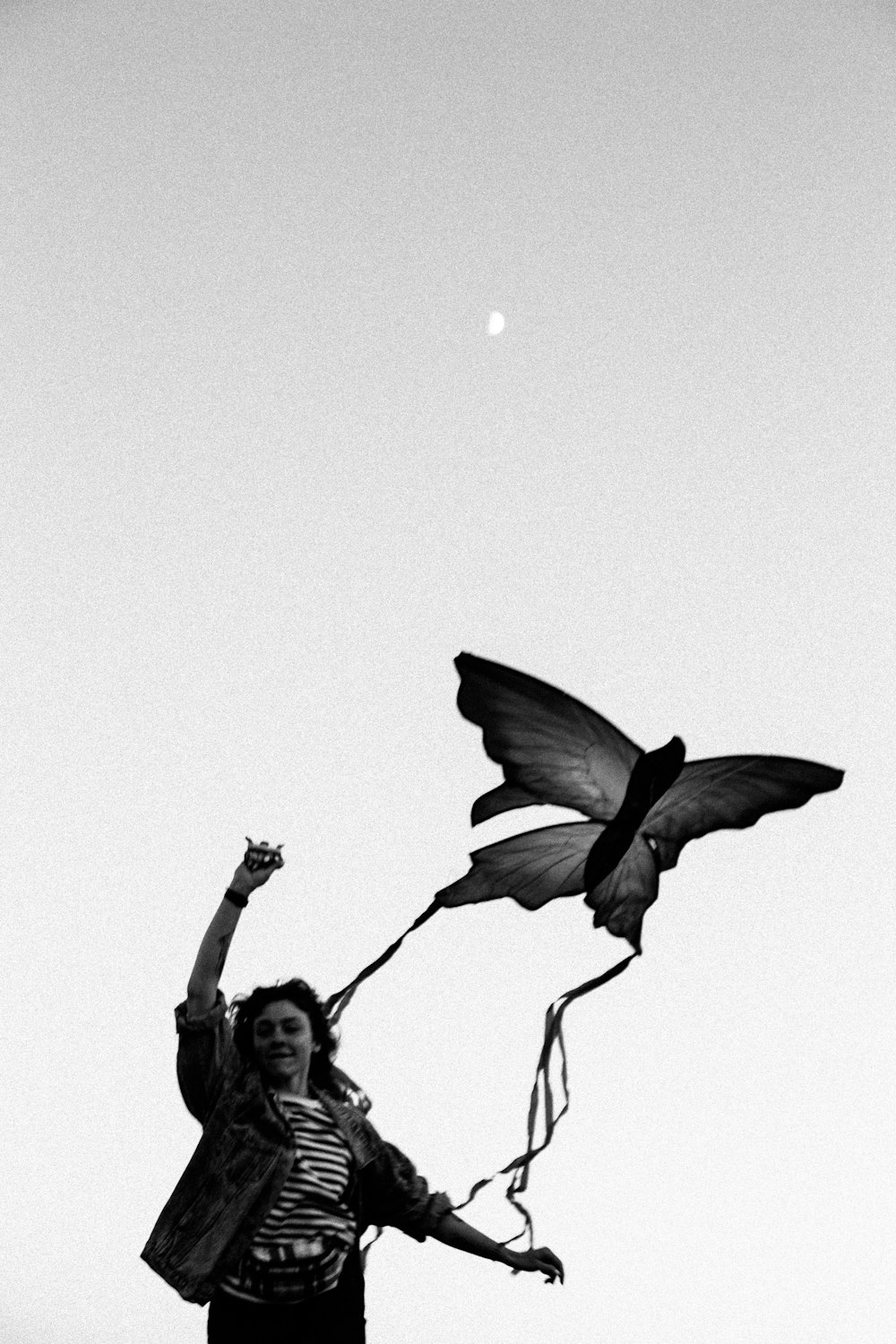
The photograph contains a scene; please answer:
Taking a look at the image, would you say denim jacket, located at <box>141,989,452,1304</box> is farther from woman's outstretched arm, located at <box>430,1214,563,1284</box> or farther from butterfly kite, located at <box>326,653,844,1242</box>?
butterfly kite, located at <box>326,653,844,1242</box>

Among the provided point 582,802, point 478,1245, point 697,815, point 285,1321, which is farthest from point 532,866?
point 285,1321

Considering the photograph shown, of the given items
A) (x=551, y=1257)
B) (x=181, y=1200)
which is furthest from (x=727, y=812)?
(x=181, y=1200)

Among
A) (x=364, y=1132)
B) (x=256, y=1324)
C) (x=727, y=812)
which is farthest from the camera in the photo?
(x=727, y=812)

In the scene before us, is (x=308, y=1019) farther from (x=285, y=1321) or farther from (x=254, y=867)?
(x=285, y=1321)

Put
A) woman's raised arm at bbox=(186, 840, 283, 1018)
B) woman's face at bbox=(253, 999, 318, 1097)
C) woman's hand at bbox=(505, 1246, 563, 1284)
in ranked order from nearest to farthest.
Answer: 1. woman's raised arm at bbox=(186, 840, 283, 1018)
2. woman's face at bbox=(253, 999, 318, 1097)
3. woman's hand at bbox=(505, 1246, 563, 1284)

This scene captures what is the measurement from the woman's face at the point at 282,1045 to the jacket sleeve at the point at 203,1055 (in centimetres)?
4

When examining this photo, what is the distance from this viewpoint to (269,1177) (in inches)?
88.7

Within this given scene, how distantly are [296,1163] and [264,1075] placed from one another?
125 mm

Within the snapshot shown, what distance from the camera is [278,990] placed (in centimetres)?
236

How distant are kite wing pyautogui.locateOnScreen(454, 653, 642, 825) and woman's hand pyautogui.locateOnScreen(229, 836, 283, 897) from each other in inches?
15.8

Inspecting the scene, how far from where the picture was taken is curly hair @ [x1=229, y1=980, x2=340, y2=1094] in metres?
2.35

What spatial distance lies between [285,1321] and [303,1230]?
0.11 m

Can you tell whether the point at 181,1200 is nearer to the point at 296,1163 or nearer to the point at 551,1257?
the point at 296,1163


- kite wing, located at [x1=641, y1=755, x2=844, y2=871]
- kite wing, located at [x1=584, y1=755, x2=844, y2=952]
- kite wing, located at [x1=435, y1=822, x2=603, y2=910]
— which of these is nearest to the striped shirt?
kite wing, located at [x1=435, y1=822, x2=603, y2=910]
